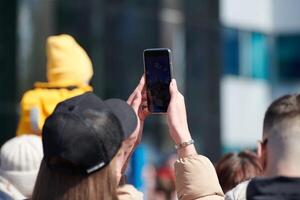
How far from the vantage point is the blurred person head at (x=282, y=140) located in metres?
2.68

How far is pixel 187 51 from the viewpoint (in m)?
21.3

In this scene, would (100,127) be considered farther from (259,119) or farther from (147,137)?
(259,119)

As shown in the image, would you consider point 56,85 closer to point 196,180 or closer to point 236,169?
point 236,169

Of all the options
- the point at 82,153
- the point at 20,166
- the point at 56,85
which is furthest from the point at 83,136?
the point at 56,85

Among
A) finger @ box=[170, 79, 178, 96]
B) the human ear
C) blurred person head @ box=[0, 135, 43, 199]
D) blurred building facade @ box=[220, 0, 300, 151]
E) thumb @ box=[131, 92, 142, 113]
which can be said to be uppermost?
finger @ box=[170, 79, 178, 96]

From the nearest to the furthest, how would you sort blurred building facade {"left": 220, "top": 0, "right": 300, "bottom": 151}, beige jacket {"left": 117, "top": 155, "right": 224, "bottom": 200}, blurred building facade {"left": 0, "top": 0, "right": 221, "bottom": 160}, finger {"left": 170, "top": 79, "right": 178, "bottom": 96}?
beige jacket {"left": 117, "top": 155, "right": 224, "bottom": 200}
finger {"left": 170, "top": 79, "right": 178, "bottom": 96}
blurred building facade {"left": 0, "top": 0, "right": 221, "bottom": 160}
blurred building facade {"left": 220, "top": 0, "right": 300, "bottom": 151}

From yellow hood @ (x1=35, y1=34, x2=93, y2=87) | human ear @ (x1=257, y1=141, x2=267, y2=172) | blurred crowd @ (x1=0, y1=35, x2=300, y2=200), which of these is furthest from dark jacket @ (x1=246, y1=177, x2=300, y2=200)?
yellow hood @ (x1=35, y1=34, x2=93, y2=87)

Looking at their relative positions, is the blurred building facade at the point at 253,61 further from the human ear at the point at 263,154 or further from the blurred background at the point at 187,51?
the human ear at the point at 263,154

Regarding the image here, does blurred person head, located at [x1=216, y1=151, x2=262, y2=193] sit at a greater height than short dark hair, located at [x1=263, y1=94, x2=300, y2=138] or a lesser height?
lesser

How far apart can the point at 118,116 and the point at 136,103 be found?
15.4 inches

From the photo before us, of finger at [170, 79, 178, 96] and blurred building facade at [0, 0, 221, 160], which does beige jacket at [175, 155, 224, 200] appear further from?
blurred building facade at [0, 0, 221, 160]

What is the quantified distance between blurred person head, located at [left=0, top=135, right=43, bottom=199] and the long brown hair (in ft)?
3.70

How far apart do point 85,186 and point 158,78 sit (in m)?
0.60

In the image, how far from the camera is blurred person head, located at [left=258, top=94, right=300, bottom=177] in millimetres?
2676
